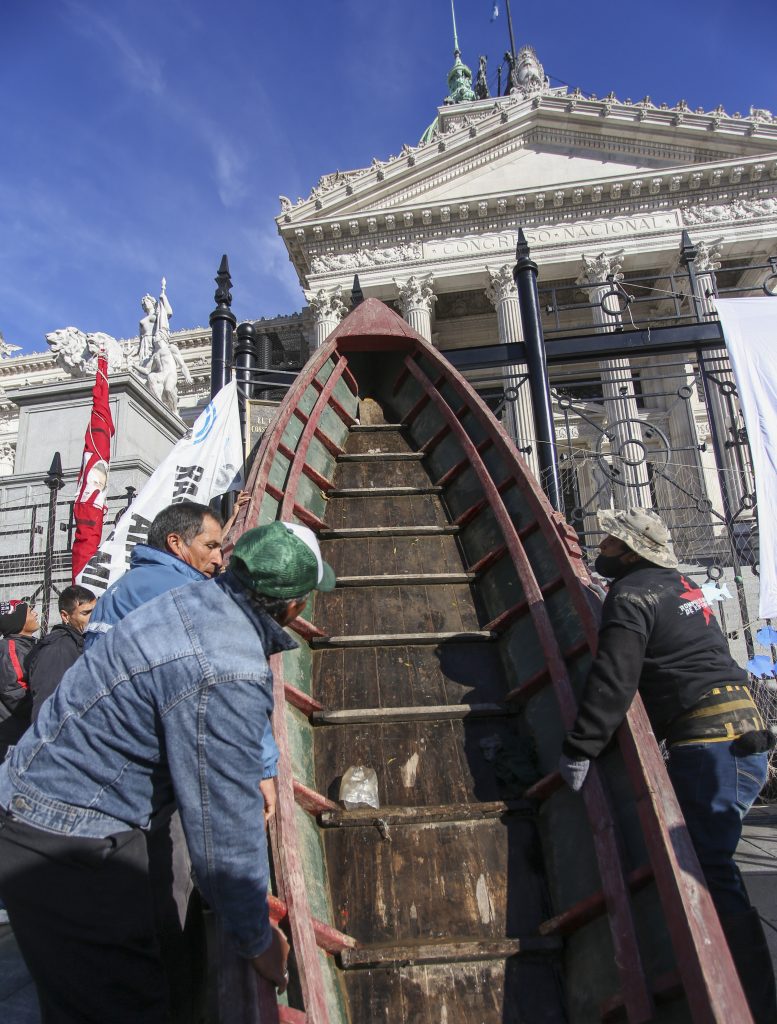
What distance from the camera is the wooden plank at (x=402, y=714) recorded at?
332 cm

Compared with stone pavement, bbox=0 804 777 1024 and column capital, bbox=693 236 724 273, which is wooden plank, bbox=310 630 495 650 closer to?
stone pavement, bbox=0 804 777 1024

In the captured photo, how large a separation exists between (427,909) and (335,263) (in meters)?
30.4

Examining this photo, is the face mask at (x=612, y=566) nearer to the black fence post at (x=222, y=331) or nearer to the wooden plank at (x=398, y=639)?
the wooden plank at (x=398, y=639)

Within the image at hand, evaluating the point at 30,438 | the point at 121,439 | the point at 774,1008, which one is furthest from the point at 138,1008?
the point at 30,438

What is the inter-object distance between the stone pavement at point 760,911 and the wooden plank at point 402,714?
1.53 metres

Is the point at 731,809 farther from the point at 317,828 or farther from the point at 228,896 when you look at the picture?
the point at 228,896

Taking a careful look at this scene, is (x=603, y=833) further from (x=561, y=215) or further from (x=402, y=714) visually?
(x=561, y=215)

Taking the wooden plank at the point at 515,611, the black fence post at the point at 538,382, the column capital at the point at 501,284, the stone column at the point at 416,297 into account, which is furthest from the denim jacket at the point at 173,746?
the column capital at the point at 501,284

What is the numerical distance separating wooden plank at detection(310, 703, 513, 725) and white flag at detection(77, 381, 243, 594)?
2711 mm

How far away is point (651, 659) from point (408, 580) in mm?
1939

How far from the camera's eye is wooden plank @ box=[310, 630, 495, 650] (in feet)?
12.5

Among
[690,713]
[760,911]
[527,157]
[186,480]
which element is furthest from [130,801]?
[527,157]

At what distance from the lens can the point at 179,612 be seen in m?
1.66

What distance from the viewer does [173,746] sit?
1.53 m
